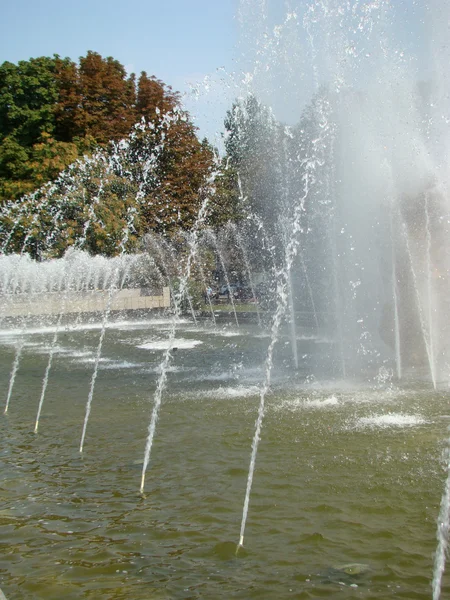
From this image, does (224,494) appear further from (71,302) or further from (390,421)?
(71,302)

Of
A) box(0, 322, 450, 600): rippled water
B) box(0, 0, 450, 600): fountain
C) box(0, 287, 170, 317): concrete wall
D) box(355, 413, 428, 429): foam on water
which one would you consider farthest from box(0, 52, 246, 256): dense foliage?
box(355, 413, 428, 429): foam on water

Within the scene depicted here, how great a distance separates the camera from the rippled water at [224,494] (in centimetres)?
432

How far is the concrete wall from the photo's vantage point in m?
26.3

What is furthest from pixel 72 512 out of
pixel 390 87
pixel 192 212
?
pixel 192 212

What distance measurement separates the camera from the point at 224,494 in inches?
228

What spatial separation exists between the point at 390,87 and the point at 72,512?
452 inches

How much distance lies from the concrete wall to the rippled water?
16.5 metres

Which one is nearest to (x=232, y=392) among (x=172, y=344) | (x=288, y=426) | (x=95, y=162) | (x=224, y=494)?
(x=288, y=426)

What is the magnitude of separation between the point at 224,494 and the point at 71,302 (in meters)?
22.7

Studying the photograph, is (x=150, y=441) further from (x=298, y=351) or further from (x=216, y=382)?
(x=298, y=351)

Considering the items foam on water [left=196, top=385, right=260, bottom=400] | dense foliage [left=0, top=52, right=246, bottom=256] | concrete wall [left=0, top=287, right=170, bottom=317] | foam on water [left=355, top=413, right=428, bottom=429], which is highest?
dense foliage [left=0, top=52, right=246, bottom=256]

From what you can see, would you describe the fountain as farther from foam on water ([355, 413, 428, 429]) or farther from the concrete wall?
the concrete wall

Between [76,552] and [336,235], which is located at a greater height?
[336,235]

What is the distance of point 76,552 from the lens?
4.71 m
